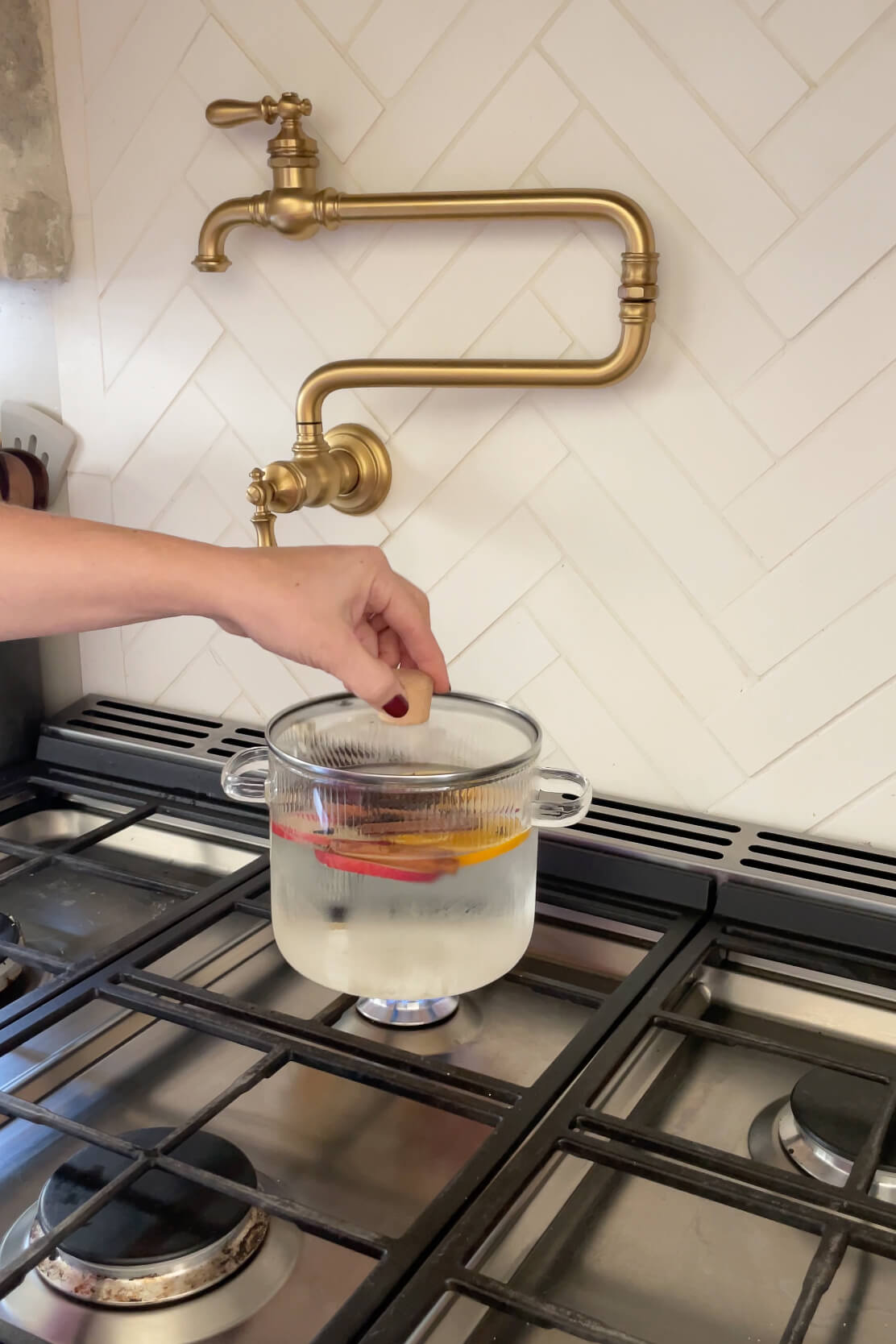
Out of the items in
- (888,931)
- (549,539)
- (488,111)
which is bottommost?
(888,931)

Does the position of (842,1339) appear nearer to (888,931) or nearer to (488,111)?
(888,931)

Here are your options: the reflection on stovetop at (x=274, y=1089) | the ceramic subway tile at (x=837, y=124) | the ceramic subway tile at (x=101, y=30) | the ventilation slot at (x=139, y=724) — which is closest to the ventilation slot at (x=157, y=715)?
the ventilation slot at (x=139, y=724)

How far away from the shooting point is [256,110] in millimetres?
971

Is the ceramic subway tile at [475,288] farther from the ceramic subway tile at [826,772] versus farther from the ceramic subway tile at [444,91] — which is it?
the ceramic subway tile at [826,772]

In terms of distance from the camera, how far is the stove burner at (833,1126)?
703 millimetres

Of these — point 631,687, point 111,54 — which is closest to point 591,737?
point 631,687

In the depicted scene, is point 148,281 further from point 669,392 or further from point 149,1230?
point 149,1230

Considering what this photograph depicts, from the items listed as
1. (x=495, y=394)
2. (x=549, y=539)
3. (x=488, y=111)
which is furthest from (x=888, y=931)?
(x=488, y=111)

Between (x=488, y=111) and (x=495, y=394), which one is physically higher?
(x=488, y=111)

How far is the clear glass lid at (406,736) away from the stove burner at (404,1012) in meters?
0.17

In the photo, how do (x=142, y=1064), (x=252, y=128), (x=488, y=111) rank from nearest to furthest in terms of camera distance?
(x=142, y=1064) < (x=488, y=111) < (x=252, y=128)

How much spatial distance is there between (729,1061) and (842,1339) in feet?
0.79

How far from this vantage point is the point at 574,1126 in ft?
2.23

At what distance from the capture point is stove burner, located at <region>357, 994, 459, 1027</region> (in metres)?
0.84
